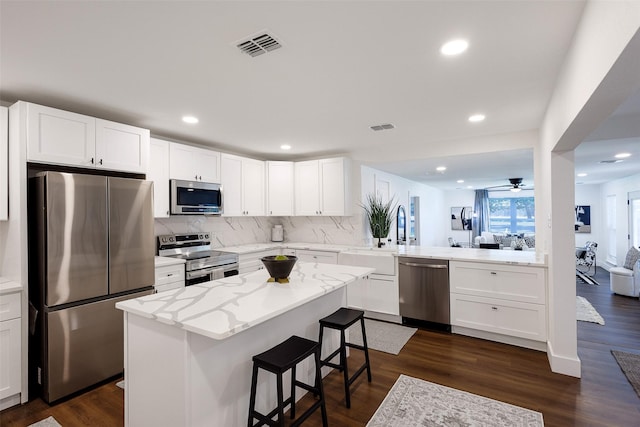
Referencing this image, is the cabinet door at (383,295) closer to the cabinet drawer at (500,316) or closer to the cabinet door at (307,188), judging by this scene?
the cabinet drawer at (500,316)

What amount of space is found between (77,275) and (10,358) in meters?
0.71

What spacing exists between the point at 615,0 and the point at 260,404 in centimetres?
265

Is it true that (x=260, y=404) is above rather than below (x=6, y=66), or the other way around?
below

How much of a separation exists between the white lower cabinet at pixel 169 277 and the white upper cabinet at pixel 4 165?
4.15 ft

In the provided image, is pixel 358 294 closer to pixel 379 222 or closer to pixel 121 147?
pixel 379 222

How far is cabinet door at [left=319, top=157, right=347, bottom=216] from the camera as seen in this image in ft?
15.6

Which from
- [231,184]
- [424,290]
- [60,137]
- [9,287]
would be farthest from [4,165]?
[424,290]

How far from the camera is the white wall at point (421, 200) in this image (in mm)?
5113

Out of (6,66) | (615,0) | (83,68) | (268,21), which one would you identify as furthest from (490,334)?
(6,66)

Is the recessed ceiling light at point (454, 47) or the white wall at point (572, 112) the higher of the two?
the recessed ceiling light at point (454, 47)

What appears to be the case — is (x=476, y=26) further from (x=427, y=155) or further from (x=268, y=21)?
(x=427, y=155)

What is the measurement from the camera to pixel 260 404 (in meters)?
Answer: 2.07

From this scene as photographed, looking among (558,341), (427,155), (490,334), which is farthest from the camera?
(427,155)

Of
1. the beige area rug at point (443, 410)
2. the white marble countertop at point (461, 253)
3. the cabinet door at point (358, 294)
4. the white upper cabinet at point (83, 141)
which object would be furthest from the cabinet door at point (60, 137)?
the cabinet door at point (358, 294)
